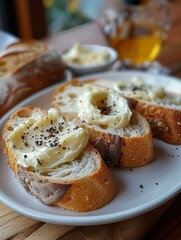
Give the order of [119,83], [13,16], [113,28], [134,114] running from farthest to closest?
[13,16] < [113,28] < [119,83] < [134,114]

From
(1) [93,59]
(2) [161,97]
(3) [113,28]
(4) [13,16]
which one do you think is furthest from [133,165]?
(4) [13,16]

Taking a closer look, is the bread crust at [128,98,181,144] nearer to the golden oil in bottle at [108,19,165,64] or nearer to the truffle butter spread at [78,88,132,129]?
the truffle butter spread at [78,88,132,129]

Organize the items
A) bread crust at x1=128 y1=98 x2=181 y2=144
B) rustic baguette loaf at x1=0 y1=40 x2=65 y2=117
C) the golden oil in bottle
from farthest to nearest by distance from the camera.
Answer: the golden oil in bottle, rustic baguette loaf at x1=0 y1=40 x2=65 y2=117, bread crust at x1=128 y1=98 x2=181 y2=144

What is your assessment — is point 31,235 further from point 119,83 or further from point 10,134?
point 119,83

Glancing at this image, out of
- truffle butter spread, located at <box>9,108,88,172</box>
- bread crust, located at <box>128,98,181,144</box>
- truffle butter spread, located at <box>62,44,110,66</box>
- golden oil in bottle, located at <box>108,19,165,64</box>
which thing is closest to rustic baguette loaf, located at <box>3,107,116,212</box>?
truffle butter spread, located at <box>9,108,88,172</box>

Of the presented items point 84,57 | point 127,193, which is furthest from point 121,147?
point 84,57

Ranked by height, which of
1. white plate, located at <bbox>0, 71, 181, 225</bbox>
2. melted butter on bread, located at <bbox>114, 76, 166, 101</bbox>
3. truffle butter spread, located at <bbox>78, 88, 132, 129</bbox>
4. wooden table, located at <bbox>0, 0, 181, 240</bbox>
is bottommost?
wooden table, located at <bbox>0, 0, 181, 240</bbox>

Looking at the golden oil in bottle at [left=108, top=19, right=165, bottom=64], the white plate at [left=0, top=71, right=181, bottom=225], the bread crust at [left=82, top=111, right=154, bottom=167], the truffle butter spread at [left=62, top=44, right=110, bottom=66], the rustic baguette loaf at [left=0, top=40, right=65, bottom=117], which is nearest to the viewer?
the white plate at [left=0, top=71, right=181, bottom=225]
